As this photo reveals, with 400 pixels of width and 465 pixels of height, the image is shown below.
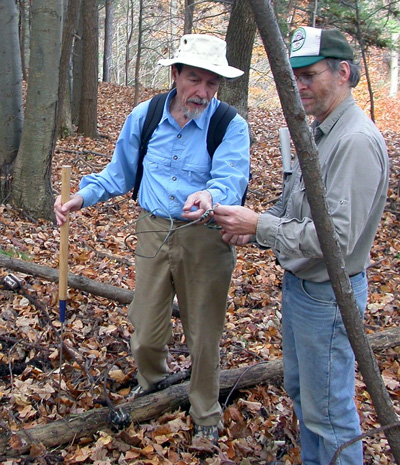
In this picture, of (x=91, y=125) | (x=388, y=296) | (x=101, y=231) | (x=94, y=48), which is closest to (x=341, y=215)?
(x=388, y=296)

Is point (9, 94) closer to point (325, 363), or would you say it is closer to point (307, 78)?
point (307, 78)

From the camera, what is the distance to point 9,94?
690 centimetres

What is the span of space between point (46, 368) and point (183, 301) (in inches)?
53.6

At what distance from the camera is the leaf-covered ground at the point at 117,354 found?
318cm

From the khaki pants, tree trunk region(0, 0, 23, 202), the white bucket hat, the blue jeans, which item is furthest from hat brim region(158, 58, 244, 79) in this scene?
tree trunk region(0, 0, 23, 202)

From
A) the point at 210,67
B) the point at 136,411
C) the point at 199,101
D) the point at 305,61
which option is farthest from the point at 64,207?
the point at 305,61

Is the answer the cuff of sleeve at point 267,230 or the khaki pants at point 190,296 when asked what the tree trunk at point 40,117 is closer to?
the khaki pants at point 190,296

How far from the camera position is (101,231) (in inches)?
273

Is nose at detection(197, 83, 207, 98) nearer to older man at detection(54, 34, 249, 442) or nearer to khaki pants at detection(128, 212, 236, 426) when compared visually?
older man at detection(54, 34, 249, 442)

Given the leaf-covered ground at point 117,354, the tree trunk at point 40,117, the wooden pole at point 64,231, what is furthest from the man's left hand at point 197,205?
the tree trunk at point 40,117

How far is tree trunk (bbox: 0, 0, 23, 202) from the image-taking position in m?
6.74

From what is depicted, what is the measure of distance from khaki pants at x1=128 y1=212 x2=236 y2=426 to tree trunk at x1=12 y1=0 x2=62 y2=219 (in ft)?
13.3

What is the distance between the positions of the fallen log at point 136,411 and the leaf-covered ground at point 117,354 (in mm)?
59

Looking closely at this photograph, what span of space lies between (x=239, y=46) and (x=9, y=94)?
4728 millimetres
